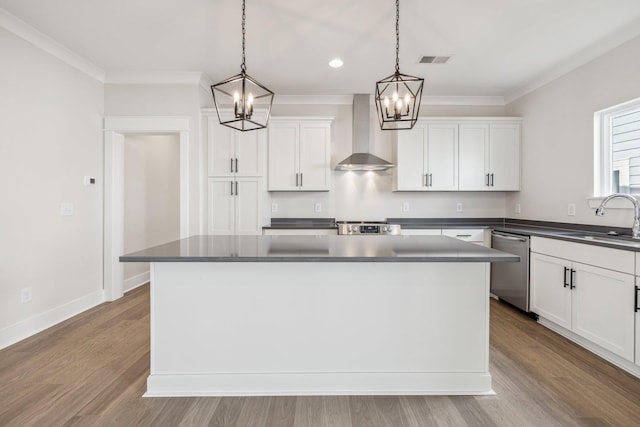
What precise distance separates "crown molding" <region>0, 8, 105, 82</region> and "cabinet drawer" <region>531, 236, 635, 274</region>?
499cm

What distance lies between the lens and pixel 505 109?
4.68 m

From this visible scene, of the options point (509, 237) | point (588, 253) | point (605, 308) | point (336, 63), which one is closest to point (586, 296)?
point (605, 308)

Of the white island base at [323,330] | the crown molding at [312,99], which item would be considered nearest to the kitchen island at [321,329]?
the white island base at [323,330]

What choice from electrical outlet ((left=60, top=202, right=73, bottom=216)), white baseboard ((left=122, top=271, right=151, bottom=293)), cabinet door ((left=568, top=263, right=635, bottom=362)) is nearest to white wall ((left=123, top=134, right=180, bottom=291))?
white baseboard ((left=122, top=271, right=151, bottom=293))

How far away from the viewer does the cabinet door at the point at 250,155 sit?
4.07m

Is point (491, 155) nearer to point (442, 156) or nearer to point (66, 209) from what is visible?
point (442, 156)

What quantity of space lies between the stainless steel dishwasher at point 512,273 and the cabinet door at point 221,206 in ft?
10.5

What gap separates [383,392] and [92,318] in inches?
118

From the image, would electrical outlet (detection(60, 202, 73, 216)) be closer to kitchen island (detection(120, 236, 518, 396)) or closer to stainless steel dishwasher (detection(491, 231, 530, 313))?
kitchen island (detection(120, 236, 518, 396))

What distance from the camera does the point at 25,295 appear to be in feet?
9.45

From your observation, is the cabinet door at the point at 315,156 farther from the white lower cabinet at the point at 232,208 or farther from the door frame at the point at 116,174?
the door frame at the point at 116,174

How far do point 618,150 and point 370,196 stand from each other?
2660 mm

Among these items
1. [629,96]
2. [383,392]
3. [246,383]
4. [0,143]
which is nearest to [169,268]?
[246,383]

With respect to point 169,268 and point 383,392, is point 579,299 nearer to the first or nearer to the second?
point 383,392
